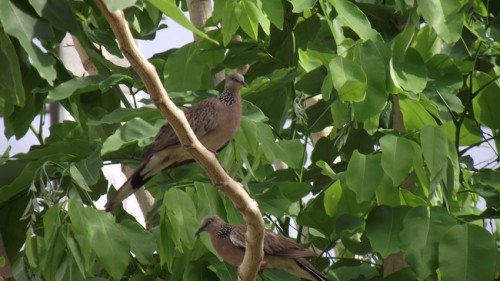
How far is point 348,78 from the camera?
4.21 m

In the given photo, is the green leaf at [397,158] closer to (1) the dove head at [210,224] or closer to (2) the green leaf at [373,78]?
(2) the green leaf at [373,78]

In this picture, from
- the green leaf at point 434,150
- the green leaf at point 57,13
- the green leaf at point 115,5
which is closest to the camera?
the green leaf at point 115,5

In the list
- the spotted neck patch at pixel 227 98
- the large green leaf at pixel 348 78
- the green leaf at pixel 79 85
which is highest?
the large green leaf at pixel 348 78

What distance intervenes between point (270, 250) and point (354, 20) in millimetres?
1031

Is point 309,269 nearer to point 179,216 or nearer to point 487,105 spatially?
point 179,216

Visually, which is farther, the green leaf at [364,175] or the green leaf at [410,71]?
the green leaf at [410,71]

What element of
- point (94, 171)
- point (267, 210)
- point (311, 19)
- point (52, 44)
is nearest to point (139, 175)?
point (94, 171)

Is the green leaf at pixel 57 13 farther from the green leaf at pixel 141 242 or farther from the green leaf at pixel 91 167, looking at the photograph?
the green leaf at pixel 141 242

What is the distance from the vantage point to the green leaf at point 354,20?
14.5 ft

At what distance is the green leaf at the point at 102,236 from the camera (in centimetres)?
432

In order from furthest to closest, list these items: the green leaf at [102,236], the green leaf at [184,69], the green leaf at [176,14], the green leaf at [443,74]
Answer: the green leaf at [184,69], the green leaf at [443,74], the green leaf at [102,236], the green leaf at [176,14]

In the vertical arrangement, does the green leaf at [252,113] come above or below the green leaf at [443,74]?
above

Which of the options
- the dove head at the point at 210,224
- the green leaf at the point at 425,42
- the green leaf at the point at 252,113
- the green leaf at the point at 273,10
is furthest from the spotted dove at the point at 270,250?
the green leaf at the point at 425,42

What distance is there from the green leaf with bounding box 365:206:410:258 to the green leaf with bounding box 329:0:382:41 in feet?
2.25
